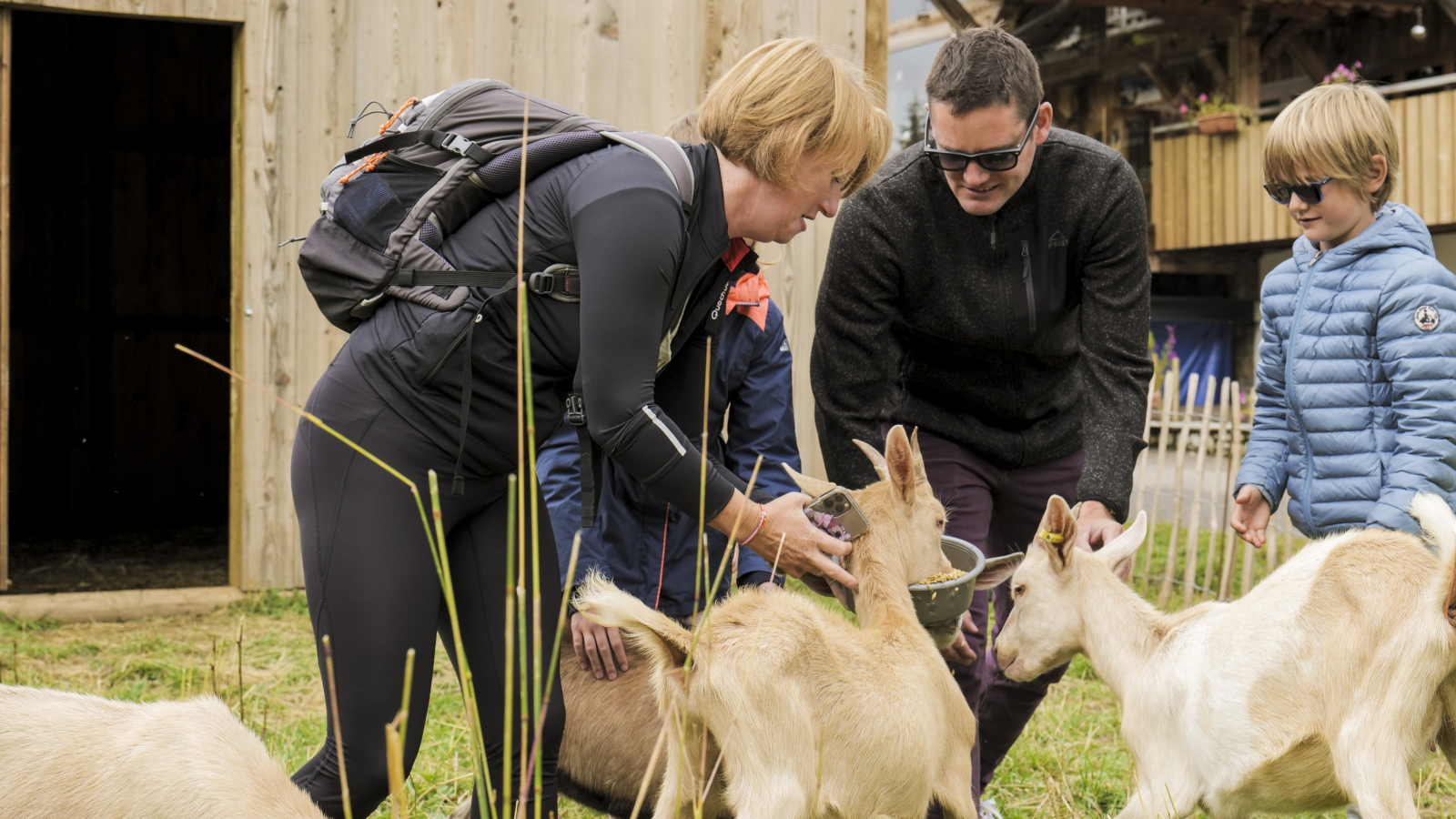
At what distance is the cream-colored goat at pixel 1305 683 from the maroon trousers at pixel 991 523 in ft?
2.06

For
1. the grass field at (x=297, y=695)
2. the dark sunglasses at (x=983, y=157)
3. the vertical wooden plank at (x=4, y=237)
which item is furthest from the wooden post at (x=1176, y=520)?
the vertical wooden plank at (x=4, y=237)

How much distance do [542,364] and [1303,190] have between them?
8.20 feet

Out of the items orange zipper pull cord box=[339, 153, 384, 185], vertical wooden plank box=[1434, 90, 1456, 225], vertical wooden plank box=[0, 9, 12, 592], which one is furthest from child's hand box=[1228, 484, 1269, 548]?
vertical wooden plank box=[1434, 90, 1456, 225]

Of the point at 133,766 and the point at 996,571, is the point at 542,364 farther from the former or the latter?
the point at 996,571

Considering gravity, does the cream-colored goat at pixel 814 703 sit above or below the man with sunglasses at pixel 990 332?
below

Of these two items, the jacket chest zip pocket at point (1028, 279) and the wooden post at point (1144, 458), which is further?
the wooden post at point (1144, 458)

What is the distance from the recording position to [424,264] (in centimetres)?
244

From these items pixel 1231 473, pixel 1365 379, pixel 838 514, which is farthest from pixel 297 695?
pixel 1231 473

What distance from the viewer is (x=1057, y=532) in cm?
334

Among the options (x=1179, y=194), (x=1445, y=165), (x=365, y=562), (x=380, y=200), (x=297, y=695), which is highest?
(x=1445, y=165)

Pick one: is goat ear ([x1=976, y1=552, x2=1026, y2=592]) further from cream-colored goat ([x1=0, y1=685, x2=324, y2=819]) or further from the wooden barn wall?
the wooden barn wall

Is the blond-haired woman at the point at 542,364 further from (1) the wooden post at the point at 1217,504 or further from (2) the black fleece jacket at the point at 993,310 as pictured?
(1) the wooden post at the point at 1217,504

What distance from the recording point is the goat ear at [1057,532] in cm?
328

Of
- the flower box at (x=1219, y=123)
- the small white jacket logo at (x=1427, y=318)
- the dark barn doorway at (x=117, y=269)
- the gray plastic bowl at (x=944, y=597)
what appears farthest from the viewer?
the flower box at (x=1219, y=123)
